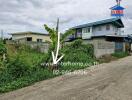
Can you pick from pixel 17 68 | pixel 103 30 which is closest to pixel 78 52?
pixel 17 68

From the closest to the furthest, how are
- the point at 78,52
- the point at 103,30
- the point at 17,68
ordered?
the point at 17,68 → the point at 78,52 → the point at 103,30

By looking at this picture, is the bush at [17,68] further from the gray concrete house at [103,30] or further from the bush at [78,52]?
the gray concrete house at [103,30]

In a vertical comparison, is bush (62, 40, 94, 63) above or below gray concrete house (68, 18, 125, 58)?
below

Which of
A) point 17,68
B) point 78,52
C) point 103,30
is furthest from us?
point 103,30

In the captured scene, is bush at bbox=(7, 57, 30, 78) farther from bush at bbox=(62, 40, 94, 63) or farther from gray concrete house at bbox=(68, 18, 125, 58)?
gray concrete house at bbox=(68, 18, 125, 58)

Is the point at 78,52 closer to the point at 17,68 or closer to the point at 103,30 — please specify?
the point at 17,68

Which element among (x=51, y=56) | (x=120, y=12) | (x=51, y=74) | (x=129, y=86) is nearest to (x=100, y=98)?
(x=129, y=86)

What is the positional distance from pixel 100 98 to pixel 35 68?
539 centimetres

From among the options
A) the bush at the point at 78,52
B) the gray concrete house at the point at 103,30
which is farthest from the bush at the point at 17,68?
the gray concrete house at the point at 103,30

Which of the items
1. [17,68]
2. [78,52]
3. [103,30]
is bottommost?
[17,68]

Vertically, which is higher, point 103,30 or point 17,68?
Result: point 103,30

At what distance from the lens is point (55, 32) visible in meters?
12.3

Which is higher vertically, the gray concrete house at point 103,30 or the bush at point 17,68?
the gray concrete house at point 103,30

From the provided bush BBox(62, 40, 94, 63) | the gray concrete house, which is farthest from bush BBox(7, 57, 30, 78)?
the gray concrete house
